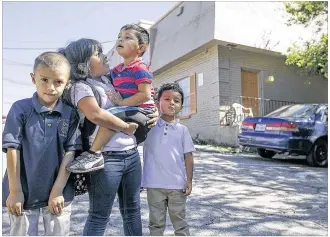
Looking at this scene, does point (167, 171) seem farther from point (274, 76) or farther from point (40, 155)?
point (274, 76)

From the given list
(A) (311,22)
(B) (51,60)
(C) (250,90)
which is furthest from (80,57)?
(C) (250,90)

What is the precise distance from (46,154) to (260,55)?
42.3ft

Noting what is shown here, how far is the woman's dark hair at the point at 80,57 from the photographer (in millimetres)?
2041

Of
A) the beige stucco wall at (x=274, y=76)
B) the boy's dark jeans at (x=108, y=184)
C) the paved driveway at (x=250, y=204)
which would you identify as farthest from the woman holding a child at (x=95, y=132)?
the beige stucco wall at (x=274, y=76)

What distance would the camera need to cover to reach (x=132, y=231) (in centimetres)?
236

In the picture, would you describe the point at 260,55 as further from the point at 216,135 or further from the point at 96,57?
the point at 96,57

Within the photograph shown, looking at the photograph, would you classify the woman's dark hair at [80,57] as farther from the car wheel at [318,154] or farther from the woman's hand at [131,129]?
the car wheel at [318,154]

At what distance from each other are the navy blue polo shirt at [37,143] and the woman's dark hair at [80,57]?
0.75 feet

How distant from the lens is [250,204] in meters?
4.55

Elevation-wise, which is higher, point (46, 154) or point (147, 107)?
point (147, 107)

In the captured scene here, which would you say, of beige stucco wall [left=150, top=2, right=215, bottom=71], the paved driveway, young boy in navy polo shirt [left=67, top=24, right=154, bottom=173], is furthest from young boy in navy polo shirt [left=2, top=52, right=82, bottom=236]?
beige stucco wall [left=150, top=2, right=215, bottom=71]

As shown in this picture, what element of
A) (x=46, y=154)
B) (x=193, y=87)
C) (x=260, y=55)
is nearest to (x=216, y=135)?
(x=193, y=87)

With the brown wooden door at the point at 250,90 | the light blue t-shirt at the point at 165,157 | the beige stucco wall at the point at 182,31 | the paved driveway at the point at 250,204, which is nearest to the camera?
the light blue t-shirt at the point at 165,157

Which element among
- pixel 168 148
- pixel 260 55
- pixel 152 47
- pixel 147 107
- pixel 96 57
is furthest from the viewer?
pixel 152 47
